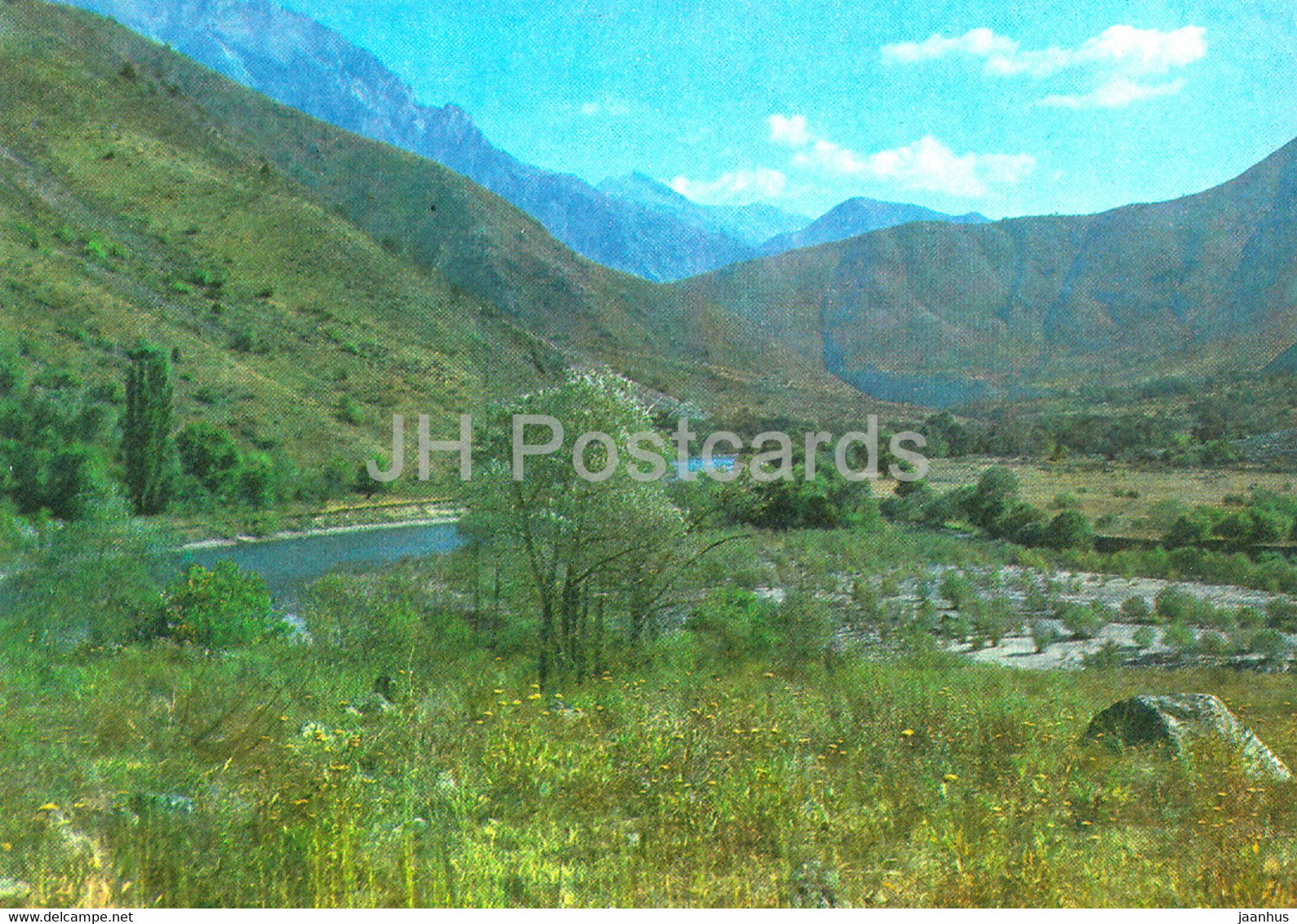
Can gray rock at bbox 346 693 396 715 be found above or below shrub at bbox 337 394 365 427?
below

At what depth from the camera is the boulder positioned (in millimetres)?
4500

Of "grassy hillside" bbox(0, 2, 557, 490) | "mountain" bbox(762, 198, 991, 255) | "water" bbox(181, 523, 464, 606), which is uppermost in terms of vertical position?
"mountain" bbox(762, 198, 991, 255)

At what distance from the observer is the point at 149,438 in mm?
Answer: 28109

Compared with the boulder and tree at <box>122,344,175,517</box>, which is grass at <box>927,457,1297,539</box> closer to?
the boulder

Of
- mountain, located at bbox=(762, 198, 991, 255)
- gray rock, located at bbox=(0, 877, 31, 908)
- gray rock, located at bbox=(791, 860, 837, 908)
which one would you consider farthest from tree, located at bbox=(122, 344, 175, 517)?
mountain, located at bbox=(762, 198, 991, 255)

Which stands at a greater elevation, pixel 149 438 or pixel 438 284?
pixel 438 284

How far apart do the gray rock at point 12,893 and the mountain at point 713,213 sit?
504 feet

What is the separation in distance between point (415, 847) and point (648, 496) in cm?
615

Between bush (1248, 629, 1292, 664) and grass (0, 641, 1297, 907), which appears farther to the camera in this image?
bush (1248, 629, 1292, 664)

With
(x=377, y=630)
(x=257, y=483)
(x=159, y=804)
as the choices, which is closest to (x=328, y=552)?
(x=257, y=483)

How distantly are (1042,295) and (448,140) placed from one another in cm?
14588

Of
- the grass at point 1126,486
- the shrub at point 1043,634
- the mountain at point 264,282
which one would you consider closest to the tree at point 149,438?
the mountain at point 264,282

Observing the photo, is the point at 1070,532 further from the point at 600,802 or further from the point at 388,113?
the point at 388,113

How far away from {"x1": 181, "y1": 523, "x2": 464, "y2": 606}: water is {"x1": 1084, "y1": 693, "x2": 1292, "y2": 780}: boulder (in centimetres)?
1875
